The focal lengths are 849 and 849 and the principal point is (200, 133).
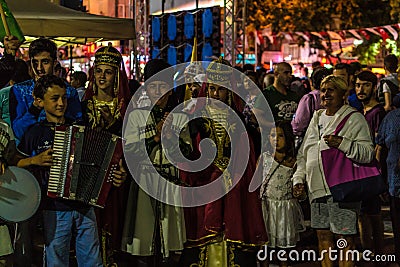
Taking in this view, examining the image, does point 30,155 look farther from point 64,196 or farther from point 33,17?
point 33,17

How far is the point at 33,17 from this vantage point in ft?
38.4

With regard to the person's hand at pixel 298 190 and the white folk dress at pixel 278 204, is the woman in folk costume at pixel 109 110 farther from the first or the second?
the person's hand at pixel 298 190

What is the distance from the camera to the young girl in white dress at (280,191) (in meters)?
7.99

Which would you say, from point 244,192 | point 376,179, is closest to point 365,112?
point 376,179

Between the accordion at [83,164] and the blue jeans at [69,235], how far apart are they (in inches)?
10.5

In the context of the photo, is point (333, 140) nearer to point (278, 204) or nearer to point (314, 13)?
point (278, 204)

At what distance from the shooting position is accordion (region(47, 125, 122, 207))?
246 inches

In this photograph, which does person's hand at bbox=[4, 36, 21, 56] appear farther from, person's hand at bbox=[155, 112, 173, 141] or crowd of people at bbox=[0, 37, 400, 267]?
person's hand at bbox=[155, 112, 173, 141]

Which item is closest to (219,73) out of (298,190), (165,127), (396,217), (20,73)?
(165,127)

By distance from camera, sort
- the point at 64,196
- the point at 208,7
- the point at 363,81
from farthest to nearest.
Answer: the point at 208,7, the point at 363,81, the point at 64,196

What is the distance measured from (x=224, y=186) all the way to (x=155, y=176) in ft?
2.03

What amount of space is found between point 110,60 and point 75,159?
1309 millimetres

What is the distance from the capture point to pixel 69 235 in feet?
21.7

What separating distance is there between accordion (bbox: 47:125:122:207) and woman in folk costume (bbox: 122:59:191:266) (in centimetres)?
77
